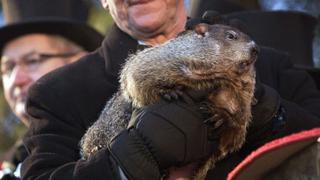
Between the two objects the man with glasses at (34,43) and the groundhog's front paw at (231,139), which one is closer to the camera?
the groundhog's front paw at (231,139)

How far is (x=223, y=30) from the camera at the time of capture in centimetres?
354

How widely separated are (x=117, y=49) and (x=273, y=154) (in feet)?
5.12

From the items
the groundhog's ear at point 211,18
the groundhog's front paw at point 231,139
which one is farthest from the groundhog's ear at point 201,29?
the groundhog's front paw at point 231,139

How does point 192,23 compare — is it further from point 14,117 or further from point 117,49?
point 14,117

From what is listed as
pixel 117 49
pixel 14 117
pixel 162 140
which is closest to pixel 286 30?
pixel 117 49

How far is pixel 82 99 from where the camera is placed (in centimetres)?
398

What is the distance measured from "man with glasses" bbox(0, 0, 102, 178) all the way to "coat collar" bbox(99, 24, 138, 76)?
6.35 ft

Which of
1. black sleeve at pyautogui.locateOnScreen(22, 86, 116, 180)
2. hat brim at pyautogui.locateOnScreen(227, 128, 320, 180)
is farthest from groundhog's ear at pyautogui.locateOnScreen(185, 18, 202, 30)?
hat brim at pyautogui.locateOnScreen(227, 128, 320, 180)

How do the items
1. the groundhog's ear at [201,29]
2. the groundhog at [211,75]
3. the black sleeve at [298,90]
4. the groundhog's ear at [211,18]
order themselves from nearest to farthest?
the groundhog at [211,75] → the groundhog's ear at [201,29] → the groundhog's ear at [211,18] → the black sleeve at [298,90]

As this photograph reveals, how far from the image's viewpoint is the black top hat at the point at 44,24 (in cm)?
646

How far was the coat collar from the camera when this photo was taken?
13.3 ft

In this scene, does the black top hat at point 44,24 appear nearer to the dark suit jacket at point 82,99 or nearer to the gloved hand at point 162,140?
the dark suit jacket at point 82,99

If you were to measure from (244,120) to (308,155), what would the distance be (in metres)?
0.87

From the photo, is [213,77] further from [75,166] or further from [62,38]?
[62,38]
